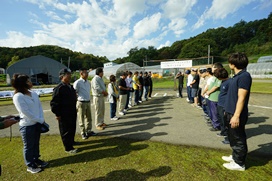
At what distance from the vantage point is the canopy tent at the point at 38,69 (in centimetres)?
2851

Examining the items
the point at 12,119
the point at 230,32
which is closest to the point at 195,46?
the point at 230,32

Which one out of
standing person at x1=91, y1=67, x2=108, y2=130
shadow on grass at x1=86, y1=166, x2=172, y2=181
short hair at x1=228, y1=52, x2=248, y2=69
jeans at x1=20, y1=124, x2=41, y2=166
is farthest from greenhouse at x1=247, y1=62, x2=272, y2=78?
jeans at x1=20, y1=124, x2=41, y2=166

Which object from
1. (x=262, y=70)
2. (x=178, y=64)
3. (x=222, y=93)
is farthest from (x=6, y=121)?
(x=262, y=70)

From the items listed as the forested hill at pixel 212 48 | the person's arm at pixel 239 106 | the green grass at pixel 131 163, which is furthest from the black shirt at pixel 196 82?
the forested hill at pixel 212 48

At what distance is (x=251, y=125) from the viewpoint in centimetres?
516

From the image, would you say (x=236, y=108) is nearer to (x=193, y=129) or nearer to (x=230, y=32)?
(x=193, y=129)

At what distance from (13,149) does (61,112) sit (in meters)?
1.90

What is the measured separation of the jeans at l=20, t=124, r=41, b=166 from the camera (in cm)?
286

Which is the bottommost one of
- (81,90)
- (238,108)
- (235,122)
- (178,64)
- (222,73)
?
(235,122)

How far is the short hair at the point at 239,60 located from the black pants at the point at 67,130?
12.0 ft

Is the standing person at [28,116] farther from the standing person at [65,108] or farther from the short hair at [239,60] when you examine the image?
the short hair at [239,60]

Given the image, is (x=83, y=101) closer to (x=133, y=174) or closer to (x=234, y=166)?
(x=133, y=174)

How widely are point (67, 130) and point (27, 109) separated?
1063mm

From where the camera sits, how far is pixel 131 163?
3.16 meters
